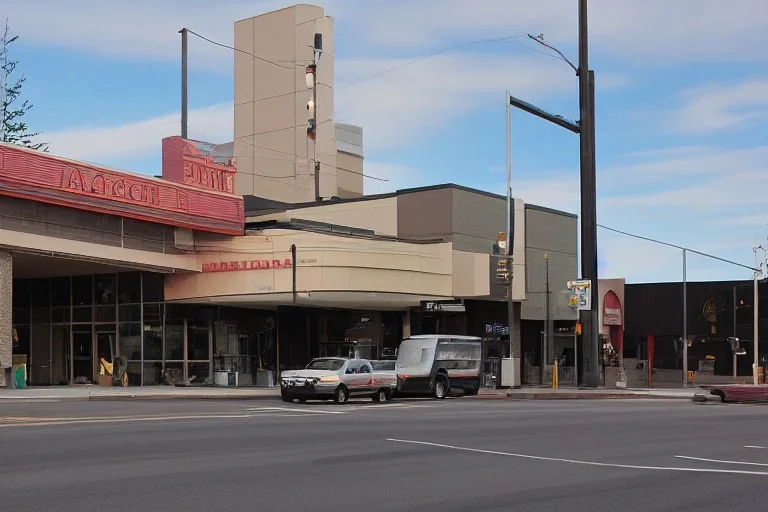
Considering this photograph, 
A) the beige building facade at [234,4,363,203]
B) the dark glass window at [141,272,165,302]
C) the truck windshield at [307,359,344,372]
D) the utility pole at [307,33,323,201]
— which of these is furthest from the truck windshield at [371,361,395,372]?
the beige building facade at [234,4,363,203]

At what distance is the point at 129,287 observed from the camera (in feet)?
140

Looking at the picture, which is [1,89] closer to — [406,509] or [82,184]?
[82,184]

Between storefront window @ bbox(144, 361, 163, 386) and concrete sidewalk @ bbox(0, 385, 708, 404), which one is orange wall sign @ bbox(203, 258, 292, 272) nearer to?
storefront window @ bbox(144, 361, 163, 386)

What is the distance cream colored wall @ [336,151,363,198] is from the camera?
223 ft

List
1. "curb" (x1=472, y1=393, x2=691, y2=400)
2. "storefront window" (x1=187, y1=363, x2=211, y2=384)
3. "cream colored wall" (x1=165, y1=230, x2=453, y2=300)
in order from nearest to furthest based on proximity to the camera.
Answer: "curb" (x1=472, y1=393, x2=691, y2=400) → "cream colored wall" (x1=165, y1=230, x2=453, y2=300) → "storefront window" (x1=187, y1=363, x2=211, y2=384)

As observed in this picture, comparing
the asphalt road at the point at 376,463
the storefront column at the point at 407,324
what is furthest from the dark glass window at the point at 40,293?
the asphalt road at the point at 376,463

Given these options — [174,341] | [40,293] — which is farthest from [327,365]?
A: [40,293]

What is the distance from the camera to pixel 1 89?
2457 inches

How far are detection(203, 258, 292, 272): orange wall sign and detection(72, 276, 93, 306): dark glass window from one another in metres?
5.42

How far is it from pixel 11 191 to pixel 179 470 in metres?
22.8

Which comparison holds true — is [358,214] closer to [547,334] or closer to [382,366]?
[547,334]

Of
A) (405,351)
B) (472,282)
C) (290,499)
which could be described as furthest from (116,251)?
(290,499)

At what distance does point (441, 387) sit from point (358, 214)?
1532cm

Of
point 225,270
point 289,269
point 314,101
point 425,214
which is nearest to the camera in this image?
point 289,269
